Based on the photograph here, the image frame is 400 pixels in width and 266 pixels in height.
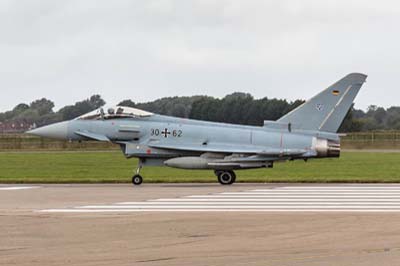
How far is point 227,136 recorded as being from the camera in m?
24.1

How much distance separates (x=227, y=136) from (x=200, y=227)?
11.6 metres

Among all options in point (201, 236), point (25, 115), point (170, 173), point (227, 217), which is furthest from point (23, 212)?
point (25, 115)

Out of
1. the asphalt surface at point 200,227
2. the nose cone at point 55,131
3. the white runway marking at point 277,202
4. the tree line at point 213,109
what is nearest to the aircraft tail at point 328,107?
the white runway marking at point 277,202

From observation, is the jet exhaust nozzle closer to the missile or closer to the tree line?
the missile

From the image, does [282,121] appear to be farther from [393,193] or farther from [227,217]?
[227,217]

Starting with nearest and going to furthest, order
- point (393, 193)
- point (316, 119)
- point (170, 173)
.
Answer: point (393, 193)
point (316, 119)
point (170, 173)

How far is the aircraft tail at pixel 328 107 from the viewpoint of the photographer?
23938 mm

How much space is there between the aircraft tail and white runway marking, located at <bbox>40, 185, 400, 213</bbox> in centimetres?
368

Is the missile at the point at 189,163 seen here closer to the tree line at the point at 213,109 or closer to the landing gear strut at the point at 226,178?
the landing gear strut at the point at 226,178

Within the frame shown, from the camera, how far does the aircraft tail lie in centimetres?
2394

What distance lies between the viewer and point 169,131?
79.6 ft

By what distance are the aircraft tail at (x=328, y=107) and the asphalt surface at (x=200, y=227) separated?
4350 millimetres

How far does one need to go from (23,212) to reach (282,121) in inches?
424

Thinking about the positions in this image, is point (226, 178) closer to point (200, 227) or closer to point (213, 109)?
point (200, 227)
